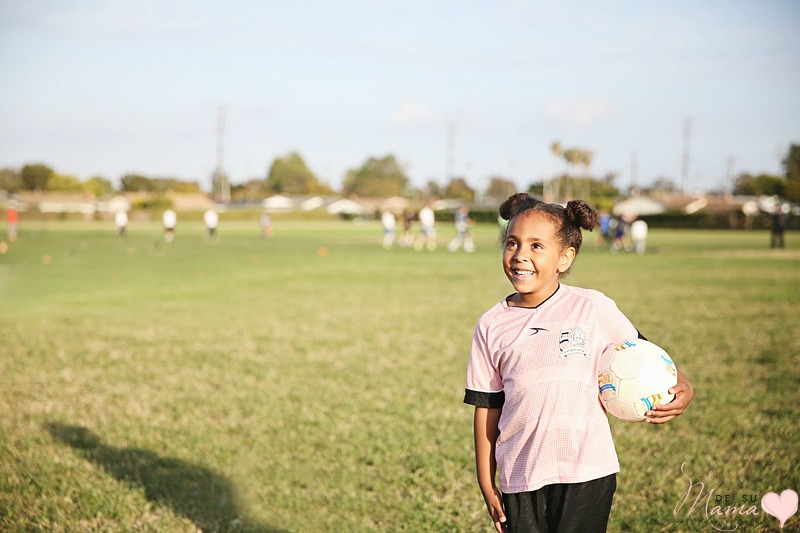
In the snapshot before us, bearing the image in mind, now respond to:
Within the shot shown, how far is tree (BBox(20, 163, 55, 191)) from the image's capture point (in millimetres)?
149625

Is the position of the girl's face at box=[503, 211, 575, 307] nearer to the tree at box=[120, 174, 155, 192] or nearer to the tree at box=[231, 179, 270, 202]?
the tree at box=[231, 179, 270, 202]

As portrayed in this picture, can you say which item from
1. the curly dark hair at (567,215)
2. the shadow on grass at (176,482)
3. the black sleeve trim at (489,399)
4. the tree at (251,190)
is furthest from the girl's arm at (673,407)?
the tree at (251,190)

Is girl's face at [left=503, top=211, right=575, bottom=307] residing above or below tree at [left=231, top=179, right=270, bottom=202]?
below

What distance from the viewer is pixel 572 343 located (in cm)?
291

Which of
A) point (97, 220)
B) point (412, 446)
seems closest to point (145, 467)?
point (412, 446)

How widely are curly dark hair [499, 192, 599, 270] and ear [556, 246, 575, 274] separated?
22mm

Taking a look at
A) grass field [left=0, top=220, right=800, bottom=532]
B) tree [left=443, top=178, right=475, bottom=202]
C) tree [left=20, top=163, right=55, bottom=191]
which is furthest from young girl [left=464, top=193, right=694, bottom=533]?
tree [left=20, top=163, right=55, bottom=191]

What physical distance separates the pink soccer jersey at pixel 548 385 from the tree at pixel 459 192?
440 ft

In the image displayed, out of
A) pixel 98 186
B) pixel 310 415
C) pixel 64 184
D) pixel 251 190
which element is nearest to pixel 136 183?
pixel 98 186

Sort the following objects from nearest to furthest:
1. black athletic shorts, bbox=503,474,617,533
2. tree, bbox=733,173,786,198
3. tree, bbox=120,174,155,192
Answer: black athletic shorts, bbox=503,474,617,533 → tree, bbox=733,173,786,198 → tree, bbox=120,174,155,192

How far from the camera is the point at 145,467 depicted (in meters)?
5.60

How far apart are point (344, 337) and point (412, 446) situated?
5281mm

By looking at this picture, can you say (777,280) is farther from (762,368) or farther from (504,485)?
(504,485)

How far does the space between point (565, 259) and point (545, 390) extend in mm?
564
